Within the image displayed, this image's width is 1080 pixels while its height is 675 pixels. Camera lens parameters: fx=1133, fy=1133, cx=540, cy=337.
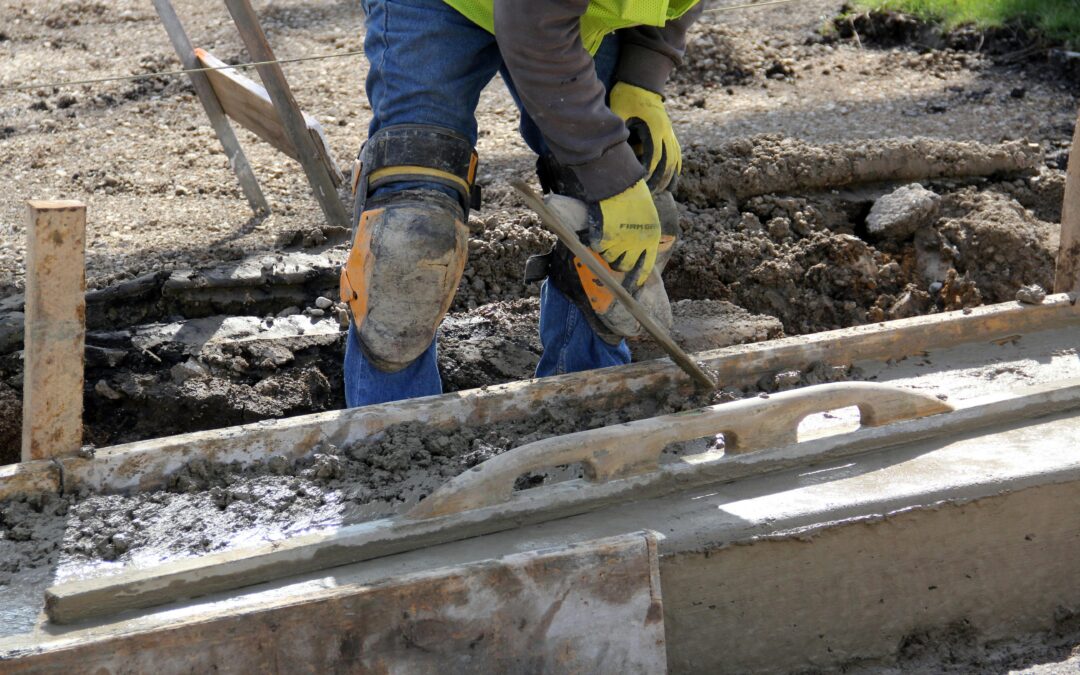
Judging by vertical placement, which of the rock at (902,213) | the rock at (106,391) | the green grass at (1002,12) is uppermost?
the green grass at (1002,12)

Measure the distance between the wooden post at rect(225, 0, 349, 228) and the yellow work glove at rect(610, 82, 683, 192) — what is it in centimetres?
152

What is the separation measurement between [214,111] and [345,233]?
100cm

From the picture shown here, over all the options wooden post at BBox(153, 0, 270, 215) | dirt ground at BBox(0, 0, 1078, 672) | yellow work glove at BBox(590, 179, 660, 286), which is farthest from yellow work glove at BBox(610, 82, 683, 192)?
wooden post at BBox(153, 0, 270, 215)

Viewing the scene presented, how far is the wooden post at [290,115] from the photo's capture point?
4230 millimetres

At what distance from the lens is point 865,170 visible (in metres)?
4.62

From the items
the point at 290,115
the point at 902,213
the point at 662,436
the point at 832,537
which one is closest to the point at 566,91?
the point at 662,436

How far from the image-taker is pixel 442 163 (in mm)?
2783

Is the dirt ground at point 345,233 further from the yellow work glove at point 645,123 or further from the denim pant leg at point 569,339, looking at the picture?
the yellow work glove at point 645,123

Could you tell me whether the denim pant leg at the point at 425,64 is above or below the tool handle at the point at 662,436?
above

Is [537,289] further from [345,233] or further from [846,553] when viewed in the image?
[846,553]

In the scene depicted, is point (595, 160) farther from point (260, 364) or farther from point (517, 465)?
point (260, 364)

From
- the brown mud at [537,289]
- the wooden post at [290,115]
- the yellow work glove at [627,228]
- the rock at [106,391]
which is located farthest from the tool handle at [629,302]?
the wooden post at [290,115]

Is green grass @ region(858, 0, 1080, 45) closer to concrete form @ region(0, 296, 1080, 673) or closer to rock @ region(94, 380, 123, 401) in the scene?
concrete form @ region(0, 296, 1080, 673)

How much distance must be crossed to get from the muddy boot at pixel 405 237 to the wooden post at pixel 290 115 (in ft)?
4.86
